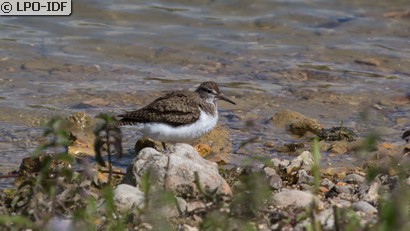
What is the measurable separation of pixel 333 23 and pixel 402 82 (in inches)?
109

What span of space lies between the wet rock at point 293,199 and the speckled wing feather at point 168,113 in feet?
8.89

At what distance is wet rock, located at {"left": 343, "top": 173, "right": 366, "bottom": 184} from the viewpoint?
22.2 feet

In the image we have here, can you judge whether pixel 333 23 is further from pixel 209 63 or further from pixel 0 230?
pixel 0 230

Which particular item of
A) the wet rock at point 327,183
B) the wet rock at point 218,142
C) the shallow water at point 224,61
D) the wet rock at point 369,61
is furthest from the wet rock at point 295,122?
the wet rock at point 369,61

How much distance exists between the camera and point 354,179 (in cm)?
682

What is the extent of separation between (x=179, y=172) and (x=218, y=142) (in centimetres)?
313

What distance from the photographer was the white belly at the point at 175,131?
825cm

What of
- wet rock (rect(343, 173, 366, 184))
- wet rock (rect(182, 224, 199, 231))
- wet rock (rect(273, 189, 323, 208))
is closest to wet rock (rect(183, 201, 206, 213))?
wet rock (rect(182, 224, 199, 231))

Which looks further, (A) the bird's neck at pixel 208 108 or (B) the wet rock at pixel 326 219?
(A) the bird's neck at pixel 208 108

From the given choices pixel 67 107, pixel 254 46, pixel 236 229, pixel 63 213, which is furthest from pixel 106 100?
pixel 236 229

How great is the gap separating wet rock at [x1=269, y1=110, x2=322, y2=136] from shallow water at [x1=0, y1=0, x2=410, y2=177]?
0.14m

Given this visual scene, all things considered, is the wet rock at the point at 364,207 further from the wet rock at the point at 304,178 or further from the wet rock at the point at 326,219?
the wet rock at the point at 304,178

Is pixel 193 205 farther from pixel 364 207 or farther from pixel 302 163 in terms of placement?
pixel 302 163

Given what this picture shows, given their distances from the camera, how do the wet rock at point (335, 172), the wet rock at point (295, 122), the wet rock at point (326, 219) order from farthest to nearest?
the wet rock at point (295, 122) → the wet rock at point (335, 172) → the wet rock at point (326, 219)
